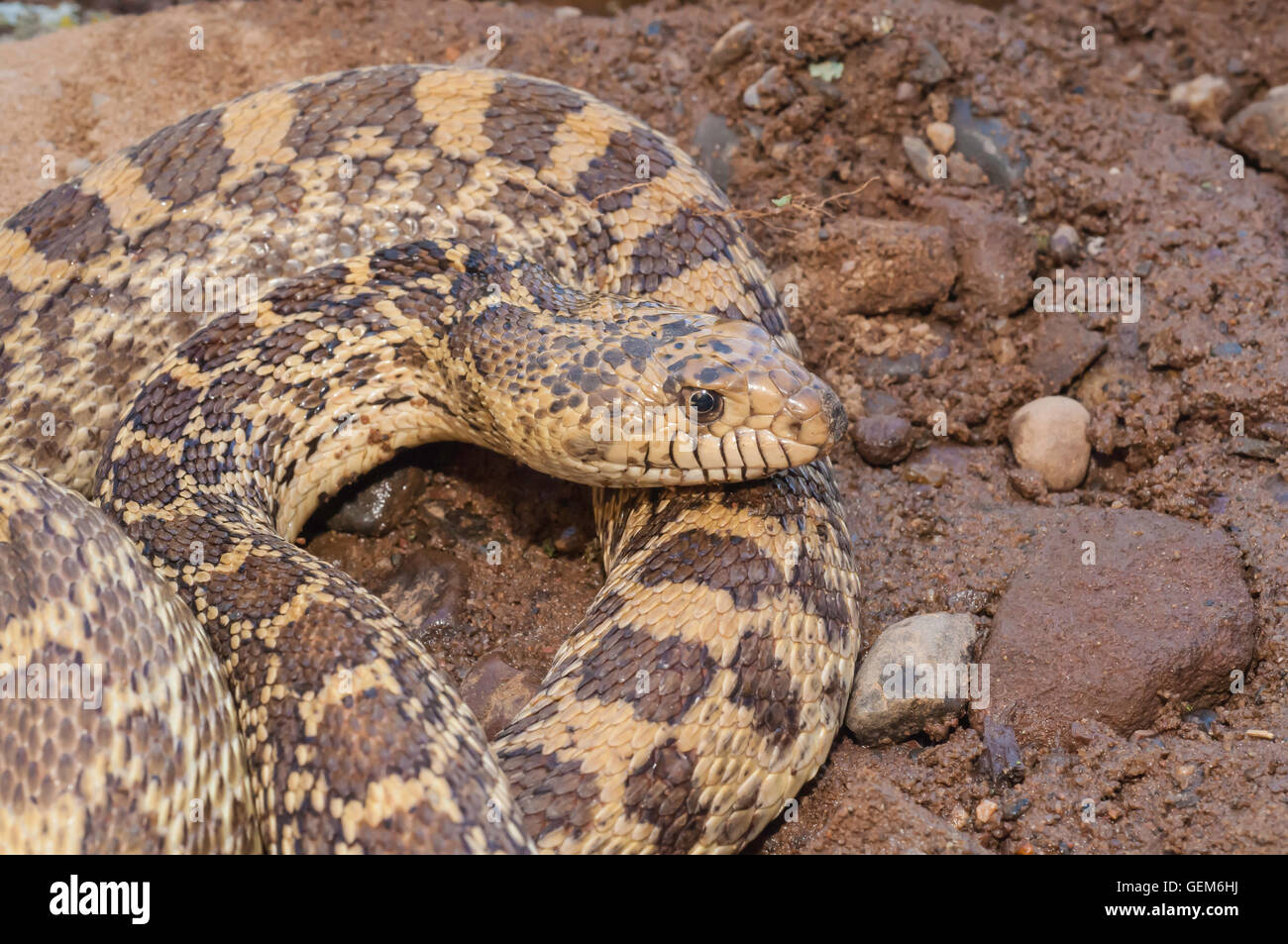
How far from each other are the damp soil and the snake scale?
2.24 feet

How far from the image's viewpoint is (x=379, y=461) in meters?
6.54

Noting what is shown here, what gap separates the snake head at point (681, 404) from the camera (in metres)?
5.23

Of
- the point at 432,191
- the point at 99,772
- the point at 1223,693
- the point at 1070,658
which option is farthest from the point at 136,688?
the point at 1223,693

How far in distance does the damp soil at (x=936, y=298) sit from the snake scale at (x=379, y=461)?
0.68 m

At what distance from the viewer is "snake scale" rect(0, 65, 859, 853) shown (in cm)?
443

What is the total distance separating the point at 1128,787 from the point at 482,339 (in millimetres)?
3684

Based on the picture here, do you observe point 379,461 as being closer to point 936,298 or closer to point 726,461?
point 726,461

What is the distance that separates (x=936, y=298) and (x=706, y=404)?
3.01 metres

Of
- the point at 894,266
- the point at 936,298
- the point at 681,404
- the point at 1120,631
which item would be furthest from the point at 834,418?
the point at 936,298

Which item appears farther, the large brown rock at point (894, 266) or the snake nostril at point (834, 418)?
the large brown rock at point (894, 266)

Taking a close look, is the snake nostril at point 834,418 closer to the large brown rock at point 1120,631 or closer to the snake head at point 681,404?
the snake head at point 681,404

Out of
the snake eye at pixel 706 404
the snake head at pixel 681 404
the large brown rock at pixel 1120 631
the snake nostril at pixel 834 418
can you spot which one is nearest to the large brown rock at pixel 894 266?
the large brown rock at pixel 1120 631

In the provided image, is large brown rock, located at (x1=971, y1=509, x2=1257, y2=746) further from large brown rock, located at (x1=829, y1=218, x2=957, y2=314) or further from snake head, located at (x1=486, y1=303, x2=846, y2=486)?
large brown rock, located at (x1=829, y1=218, x2=957, y2=314)

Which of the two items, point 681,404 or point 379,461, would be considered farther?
point 379,461
